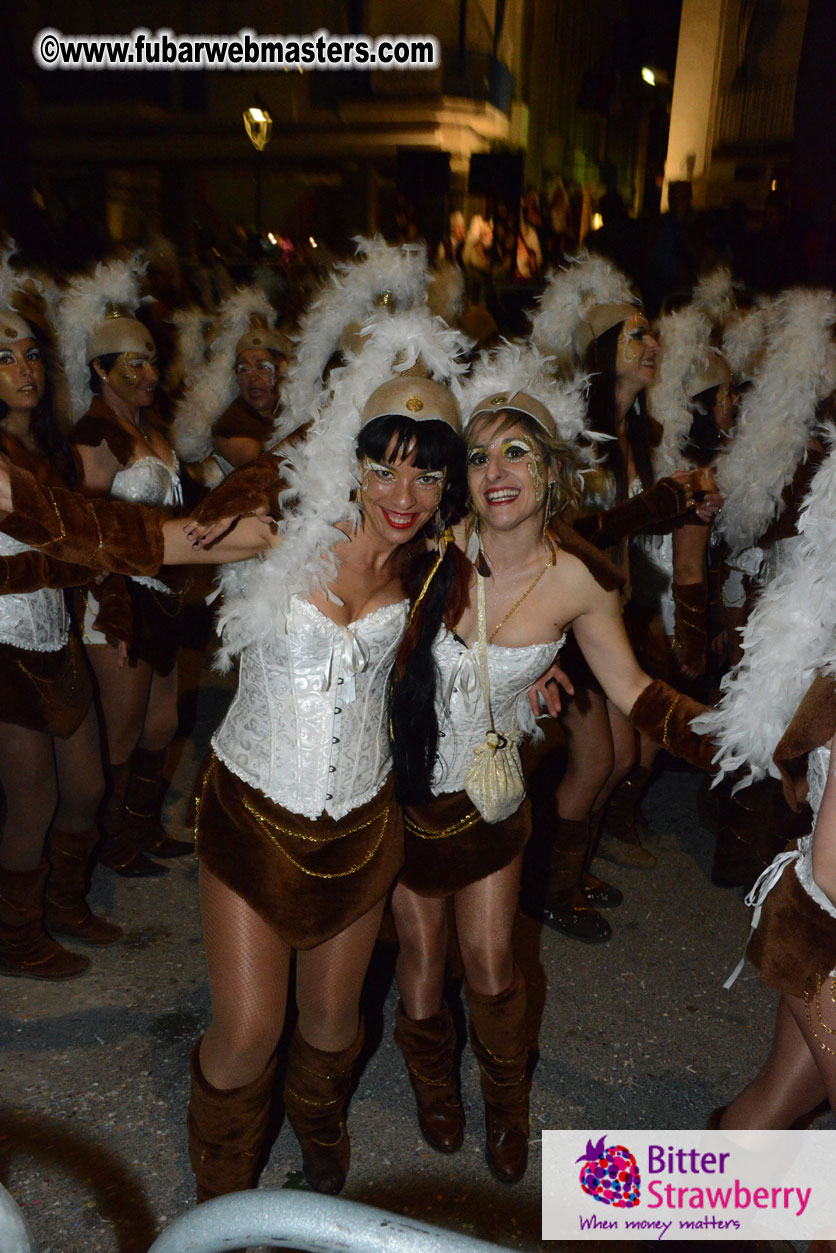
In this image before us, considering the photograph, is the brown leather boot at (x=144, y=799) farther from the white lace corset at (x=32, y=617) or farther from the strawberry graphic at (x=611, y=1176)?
the strawberry graphic at (x=611, y=1176)

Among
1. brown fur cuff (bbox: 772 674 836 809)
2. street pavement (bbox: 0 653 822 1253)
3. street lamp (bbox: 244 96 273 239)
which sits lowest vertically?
street pavement (bbox: 0 653 822 1253)

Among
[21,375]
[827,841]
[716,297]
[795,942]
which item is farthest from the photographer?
[716,297]

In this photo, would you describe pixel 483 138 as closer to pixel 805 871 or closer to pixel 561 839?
pixel 561 839

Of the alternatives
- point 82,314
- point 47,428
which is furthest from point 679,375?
point 47,428

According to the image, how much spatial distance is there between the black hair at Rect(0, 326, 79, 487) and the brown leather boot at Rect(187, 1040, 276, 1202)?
229 cm

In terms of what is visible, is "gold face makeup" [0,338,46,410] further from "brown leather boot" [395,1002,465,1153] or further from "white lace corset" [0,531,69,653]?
"brown leather boot" [395,1002,465,1153]

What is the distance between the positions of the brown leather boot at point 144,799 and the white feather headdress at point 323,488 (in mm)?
1943

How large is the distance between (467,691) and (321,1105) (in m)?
1.07

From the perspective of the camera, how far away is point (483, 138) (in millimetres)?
15508

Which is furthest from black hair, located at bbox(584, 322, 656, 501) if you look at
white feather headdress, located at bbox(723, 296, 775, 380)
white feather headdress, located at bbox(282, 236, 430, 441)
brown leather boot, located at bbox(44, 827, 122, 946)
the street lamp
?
the street lamp

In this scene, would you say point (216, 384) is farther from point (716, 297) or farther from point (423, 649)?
point (423, 649)

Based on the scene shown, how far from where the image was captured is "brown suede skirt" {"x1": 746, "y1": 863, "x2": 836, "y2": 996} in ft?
6.02

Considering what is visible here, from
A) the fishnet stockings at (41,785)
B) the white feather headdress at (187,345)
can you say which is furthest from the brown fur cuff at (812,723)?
the white feather headdress at (187,345)

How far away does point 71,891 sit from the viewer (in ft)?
11.5
